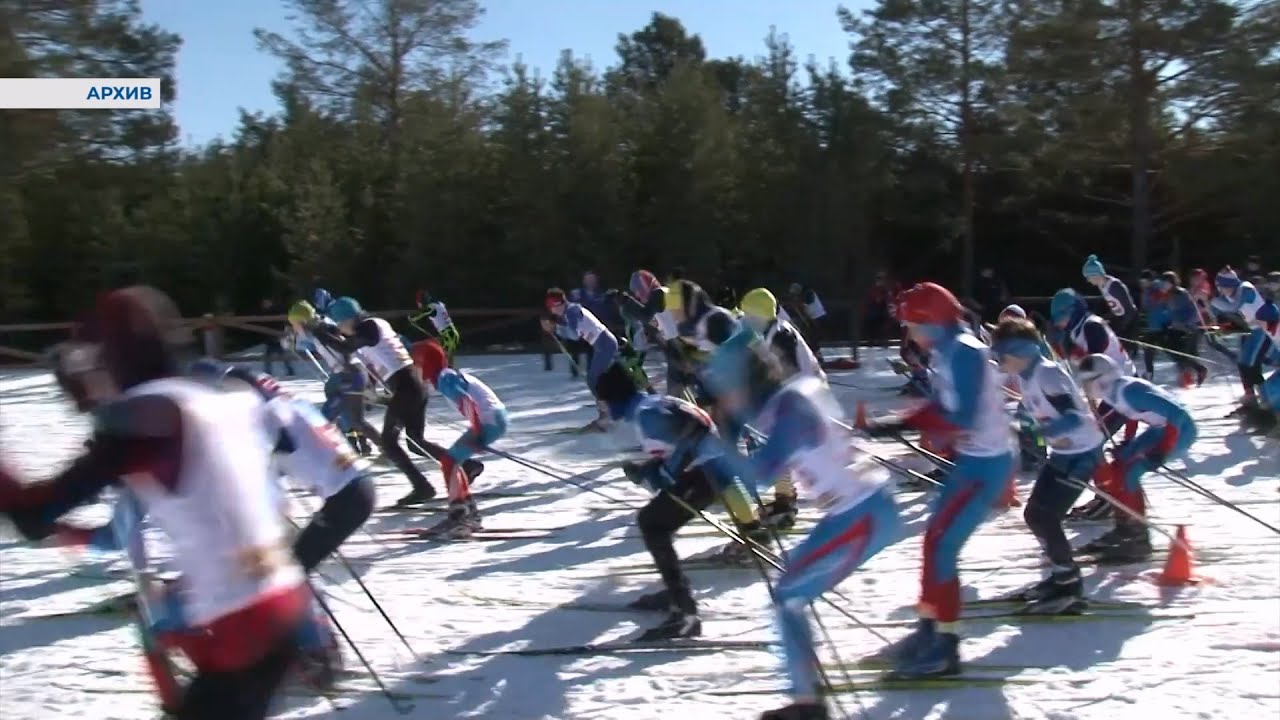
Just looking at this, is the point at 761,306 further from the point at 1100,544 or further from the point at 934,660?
the point at 934,660

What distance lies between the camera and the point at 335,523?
5379 millimetres

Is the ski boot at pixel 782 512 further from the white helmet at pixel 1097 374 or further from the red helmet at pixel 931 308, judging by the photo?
the red helmet at pixel 931 308

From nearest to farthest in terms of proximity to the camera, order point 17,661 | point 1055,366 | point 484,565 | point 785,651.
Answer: point 785,651
point 17,661
point 1055,366
point 484,565

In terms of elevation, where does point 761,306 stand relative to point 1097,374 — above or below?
above

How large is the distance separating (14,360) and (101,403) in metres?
26.3

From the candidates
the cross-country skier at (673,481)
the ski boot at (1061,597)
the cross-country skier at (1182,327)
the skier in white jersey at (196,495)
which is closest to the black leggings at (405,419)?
the cross-country skier at (673,481)

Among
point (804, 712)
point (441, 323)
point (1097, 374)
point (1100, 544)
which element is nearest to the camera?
point (804, 712)

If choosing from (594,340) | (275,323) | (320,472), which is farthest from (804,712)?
(275,323)

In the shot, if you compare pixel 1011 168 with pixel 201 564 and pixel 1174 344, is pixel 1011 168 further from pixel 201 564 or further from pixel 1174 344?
pixel 201 564

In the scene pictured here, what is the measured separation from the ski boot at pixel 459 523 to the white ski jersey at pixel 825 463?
4699mm

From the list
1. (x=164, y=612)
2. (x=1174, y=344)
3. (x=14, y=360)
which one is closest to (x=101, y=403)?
(x=164, y=612)

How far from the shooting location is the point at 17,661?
6.35m

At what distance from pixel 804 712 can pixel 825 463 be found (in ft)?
3.05

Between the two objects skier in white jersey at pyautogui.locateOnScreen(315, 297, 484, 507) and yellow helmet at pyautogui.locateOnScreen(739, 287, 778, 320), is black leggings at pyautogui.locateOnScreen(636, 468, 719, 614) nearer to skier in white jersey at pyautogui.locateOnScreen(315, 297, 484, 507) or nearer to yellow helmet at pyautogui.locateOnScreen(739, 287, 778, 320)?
yellow helmet at pyautogui.locateOnScreen(739, 287, 778, 320)
